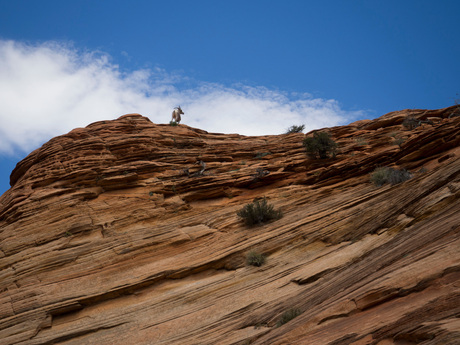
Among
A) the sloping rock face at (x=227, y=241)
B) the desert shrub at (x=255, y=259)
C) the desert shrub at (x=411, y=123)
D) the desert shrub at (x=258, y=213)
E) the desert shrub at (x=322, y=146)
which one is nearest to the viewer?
the sloping rock face at (x=227, y=241)

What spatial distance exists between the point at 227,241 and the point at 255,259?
1.79 m

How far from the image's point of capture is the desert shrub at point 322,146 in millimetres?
19406

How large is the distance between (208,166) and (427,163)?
9.36m

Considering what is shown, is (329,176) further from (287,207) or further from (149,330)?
(149,330)

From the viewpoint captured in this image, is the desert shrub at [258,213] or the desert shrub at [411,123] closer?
the desert shrub at [258,213]

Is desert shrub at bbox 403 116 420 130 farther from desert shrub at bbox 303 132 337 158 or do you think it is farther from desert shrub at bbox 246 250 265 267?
desert shrub at bbox 246 250 265 267

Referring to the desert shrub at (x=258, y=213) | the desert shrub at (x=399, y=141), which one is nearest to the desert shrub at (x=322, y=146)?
the desert shrub at (x=399, y=141)

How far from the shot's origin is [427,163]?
49.2ft

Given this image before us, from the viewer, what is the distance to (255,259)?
43.7ft

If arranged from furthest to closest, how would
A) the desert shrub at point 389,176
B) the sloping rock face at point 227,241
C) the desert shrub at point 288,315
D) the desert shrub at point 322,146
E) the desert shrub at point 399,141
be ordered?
1. the desert shrub at point 322,146
2. the desert shrub at point 399,141
3. the desert shrub at point 389,176
4. the desert shrub at point 288,315
5. the sloping rock face at point 227,241

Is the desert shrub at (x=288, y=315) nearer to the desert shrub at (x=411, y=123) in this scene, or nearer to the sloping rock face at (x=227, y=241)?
the sloping rock face at (x=227, y=241)

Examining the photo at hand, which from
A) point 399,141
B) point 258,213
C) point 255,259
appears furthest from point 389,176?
point 255,259

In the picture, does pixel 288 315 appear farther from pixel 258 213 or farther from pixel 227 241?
pixel 258 213

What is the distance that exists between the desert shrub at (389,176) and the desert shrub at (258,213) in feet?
11.4
